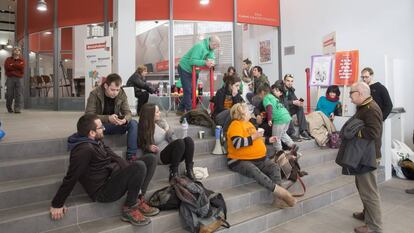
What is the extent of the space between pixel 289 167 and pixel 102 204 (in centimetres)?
219

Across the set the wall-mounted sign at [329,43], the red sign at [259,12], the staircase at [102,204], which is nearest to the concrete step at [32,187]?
the staircase at [102,204]

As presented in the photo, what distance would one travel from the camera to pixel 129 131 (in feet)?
11.2

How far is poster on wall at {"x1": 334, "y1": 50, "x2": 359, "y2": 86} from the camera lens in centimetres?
658

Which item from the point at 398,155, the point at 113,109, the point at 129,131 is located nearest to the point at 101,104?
the point at 113,109

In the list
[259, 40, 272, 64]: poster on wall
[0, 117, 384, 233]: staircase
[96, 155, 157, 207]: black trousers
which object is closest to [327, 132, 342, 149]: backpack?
[0, 117, 384, 233]: staircase

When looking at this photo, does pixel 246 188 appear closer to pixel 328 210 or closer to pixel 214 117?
pixel 328 210

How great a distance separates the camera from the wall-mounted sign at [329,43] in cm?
695

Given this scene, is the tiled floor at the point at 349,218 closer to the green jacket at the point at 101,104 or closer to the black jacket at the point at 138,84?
the green jacket at the point at 101,104

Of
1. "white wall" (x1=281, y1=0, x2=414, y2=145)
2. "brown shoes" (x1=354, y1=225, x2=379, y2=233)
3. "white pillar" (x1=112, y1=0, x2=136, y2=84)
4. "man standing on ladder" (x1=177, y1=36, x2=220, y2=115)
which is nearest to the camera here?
→ "brown shoes" (x1=354, y1=225, x2=379, y2=233)

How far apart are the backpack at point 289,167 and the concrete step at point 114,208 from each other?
1.17 ft

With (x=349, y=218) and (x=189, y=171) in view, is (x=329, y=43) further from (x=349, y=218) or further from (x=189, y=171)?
(x=189, y=171)

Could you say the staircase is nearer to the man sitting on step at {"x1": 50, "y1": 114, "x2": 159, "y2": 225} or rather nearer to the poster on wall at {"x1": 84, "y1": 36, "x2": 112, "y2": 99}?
the man sitting on step at {"x1": 50, "y1": 114, "x2": 159, "y2": 225}

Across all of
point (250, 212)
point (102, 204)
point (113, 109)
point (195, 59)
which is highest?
point (195, 59)

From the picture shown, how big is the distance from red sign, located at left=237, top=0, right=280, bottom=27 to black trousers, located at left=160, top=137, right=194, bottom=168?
18.8 feet
